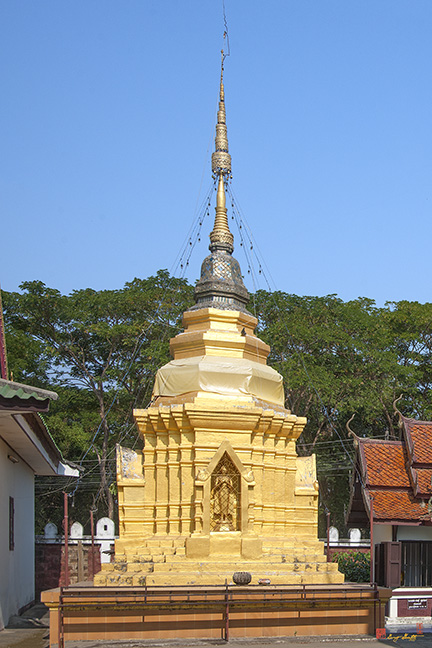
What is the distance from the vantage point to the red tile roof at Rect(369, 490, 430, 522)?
643 inches

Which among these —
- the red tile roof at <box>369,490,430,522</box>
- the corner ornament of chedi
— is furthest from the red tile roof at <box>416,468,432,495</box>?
the corner ornament of chedi

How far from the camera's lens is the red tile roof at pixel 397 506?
1634 cm

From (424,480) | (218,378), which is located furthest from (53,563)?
(424,480)

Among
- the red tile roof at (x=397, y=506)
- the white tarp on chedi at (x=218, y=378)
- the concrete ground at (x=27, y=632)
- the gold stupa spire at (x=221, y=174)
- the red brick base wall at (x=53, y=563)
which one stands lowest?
the red brick base wall at (x=53, y=563)

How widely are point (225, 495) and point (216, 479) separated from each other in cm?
37

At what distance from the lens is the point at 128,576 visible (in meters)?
13.7

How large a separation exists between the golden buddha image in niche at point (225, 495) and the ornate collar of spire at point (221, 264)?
4099 mm

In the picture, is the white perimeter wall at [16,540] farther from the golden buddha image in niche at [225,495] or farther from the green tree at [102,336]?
the green tree at [102,336]

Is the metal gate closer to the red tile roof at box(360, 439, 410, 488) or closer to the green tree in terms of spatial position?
the red tile roof at box(360, 439, 410, 488)

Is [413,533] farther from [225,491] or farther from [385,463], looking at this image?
[225,491]

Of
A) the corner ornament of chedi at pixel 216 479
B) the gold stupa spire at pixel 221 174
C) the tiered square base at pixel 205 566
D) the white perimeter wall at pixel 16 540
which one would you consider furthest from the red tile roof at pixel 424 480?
the white perimeter wall at pixel 16 540

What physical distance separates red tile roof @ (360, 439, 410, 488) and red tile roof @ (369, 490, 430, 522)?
207mm

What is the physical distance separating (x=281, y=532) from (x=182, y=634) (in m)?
3.48

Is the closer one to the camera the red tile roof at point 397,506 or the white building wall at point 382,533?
Result: the red tile roof at point 397,506
